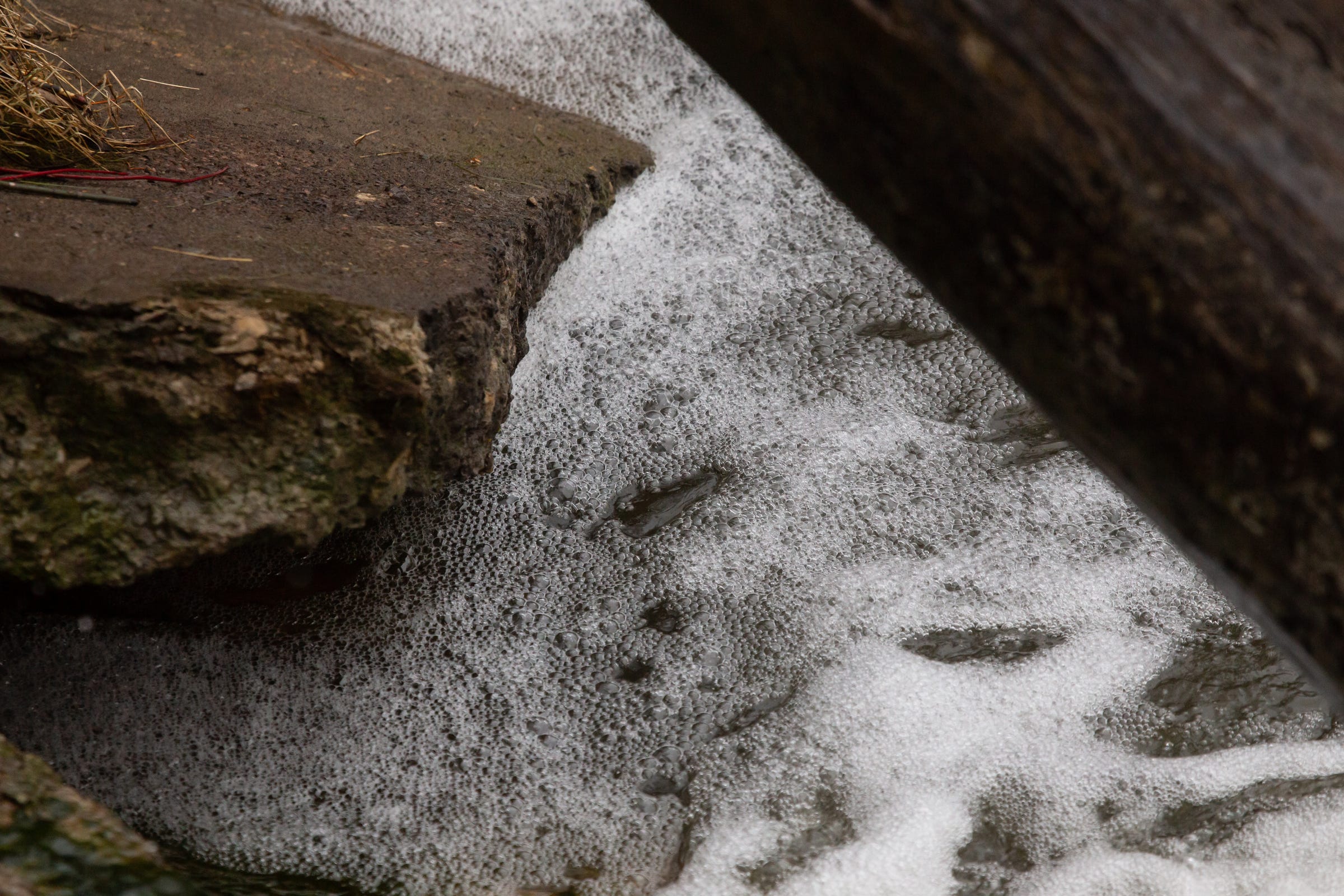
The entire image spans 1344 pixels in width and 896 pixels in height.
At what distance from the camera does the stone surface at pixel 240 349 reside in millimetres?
1491

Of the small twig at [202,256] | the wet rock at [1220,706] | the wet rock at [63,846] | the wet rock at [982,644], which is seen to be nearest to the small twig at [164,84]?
the small twig at [202,256]

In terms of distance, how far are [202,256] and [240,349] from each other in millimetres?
249

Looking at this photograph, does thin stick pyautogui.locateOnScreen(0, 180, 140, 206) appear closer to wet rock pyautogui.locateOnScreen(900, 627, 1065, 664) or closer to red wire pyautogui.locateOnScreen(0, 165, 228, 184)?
red wire pyautogui.locateOnScreen(0, 165, 228, 184)

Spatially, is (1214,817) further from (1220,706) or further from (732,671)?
(732,671)

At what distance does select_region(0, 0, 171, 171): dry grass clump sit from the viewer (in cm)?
184

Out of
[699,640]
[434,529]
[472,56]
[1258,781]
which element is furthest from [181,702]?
[472,56]

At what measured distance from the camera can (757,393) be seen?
2.39m

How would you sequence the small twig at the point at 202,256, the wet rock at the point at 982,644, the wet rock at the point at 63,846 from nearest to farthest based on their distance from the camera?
the wet rock at the point at 63,846
the small twig at the point at 202,256
the wet rock at the point at 982,644

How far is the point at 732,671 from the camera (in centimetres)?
190

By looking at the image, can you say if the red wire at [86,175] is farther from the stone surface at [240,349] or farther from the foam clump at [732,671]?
the foam clump at [732,671]

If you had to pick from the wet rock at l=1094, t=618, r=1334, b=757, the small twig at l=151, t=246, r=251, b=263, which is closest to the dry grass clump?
the small twig at l=151, t=246, r=251, b=263

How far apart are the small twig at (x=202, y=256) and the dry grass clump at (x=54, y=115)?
40 centimetres

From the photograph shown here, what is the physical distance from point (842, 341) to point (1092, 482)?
644mm

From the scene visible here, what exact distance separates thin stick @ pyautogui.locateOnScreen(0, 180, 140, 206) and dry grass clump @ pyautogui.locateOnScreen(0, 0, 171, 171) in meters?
0.09
